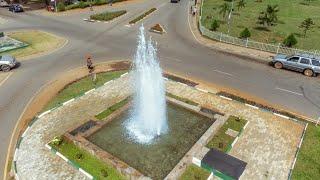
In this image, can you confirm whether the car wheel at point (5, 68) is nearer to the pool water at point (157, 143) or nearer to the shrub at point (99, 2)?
the pool water at point (157, 143)

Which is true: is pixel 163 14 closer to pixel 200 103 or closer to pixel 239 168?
pixel 200 103

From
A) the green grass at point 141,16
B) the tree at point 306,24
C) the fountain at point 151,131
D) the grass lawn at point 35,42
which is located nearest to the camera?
the fountain at point 151,131

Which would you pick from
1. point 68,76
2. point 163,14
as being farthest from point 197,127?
point 163,14

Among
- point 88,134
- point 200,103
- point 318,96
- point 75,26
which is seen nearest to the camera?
point 88,134

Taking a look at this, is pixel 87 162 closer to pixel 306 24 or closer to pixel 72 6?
pixel 306 24

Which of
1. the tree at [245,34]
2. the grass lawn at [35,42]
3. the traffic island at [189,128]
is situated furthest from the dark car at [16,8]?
the tree at [245,34]

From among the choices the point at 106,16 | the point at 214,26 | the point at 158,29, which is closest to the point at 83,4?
the point at 106,16
